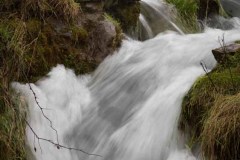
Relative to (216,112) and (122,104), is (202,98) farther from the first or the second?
(122,104)

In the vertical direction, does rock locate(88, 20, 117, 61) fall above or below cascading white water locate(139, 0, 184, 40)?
below

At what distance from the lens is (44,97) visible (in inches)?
186

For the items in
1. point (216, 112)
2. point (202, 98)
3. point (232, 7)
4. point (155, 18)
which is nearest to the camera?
point (216, 112)

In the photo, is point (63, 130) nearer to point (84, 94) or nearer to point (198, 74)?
point (84, 94)

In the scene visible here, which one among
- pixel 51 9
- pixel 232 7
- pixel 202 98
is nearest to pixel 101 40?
pixel 51 9

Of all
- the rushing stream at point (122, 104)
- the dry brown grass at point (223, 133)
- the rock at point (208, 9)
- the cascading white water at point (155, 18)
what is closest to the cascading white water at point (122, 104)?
the rushing stream at point (122, 104)

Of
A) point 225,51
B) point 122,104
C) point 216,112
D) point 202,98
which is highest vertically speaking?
point 122,104

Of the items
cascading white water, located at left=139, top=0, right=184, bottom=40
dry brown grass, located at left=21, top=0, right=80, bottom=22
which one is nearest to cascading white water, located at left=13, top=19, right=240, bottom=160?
dry brown grass, located at left=21, top=0, right=80, bottom=22

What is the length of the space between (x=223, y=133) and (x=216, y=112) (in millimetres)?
208

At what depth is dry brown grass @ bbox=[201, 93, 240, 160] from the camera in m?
3.32

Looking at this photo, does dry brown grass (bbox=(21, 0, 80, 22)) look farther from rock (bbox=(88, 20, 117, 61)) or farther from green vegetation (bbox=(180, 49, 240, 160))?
green vegetation (bbox=(180, 49, 240, 160))

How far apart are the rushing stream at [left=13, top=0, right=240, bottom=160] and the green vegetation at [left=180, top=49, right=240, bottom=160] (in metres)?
0.21

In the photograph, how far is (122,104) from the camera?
187 inches

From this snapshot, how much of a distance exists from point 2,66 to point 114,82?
1375mm
